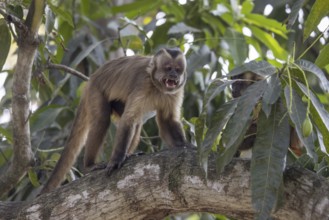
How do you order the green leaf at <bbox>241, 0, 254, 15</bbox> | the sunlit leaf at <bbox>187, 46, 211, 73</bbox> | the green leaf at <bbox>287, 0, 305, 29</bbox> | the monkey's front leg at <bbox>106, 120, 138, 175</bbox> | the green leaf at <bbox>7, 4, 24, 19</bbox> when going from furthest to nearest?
the green leaf at <bbox>241, 0, 254, 15</bbox> → the sunlit leaf at <bbox>187, 46, 211, 73</bbox> → the monkey's front leg at <bbox>106, 120, 138, 175</bbox> → the green leaf at <bbox>7, 4, 24, 19</bbox> → the green leaf at <bbox>287, 0, 305, 29</bbox>

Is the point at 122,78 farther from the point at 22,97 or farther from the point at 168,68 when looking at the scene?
the point at 22,97

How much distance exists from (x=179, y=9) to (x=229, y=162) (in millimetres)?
3573

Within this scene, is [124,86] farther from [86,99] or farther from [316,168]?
[316,168]

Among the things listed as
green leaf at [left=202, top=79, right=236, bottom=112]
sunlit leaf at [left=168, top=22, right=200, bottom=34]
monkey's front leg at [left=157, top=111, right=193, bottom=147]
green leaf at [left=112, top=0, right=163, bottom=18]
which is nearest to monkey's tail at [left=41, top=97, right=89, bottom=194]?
monkey's front leg at [left=157, top=111, right=193, bottom=147]

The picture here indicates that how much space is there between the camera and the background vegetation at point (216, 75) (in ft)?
9.45

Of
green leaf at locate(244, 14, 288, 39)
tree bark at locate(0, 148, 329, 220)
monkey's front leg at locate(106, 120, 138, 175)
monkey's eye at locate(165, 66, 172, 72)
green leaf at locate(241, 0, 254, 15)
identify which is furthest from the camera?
green leaf at locate(241, 0, 254, 15)

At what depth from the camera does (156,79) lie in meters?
4.86


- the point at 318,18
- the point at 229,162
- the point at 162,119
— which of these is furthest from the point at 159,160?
the point at 162,119

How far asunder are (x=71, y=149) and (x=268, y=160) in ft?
7.54

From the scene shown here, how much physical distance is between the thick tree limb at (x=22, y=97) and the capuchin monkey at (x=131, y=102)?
1.26 ft

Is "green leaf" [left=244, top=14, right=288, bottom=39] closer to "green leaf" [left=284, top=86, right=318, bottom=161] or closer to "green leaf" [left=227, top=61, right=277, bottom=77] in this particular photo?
"green leaf" [left=227, top=61, right=277, bottom=77]

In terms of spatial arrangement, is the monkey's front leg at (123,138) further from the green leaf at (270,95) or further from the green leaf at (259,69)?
the green leaf at (270,95)

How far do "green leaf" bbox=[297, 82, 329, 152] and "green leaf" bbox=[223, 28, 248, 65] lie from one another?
2.65 meters

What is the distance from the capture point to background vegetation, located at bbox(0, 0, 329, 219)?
9.45 feet
